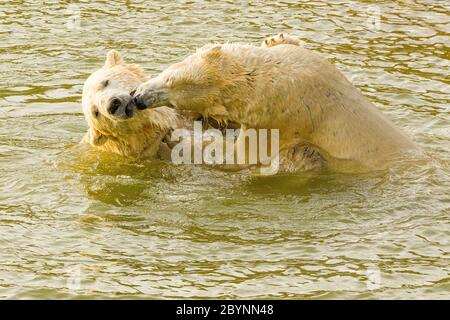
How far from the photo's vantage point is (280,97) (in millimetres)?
7355

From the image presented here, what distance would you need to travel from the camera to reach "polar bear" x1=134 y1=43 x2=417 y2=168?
730 cm

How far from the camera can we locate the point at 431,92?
408 inches

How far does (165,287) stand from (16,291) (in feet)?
2.77

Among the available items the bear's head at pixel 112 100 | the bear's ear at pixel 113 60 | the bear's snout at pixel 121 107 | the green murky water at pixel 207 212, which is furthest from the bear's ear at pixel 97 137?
the bear's snout at pixel 121 107

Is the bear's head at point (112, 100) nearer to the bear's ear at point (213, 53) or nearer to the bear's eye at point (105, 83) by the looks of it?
the bear's eye at point (105, 83)

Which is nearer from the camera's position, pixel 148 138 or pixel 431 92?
pixel 148 138

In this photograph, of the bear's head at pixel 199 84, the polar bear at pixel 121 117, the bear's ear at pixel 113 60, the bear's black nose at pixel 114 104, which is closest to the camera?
the bear's head at pixel 199 84

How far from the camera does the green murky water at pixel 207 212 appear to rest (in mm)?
→ 6594

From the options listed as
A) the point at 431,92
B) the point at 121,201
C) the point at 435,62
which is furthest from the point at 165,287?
the point at 435,62

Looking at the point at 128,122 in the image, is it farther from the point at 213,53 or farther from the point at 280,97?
the point at 280,97

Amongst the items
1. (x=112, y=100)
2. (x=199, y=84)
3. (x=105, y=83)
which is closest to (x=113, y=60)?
(x=105, y=83)

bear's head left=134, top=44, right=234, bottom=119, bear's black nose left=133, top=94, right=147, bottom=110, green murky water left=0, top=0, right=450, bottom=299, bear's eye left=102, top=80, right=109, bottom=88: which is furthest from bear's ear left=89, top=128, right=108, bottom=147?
bear's head left=134, top=44, right=234, bottom=119

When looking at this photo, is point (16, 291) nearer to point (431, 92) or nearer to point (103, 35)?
point (431, 92)

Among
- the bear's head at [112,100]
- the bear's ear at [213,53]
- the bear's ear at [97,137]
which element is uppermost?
the bear's ear at [213,53]
